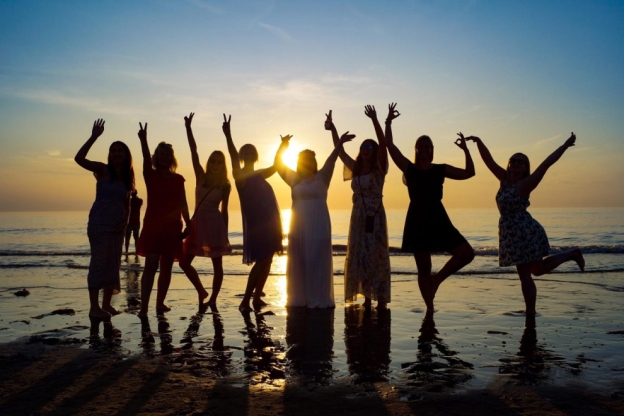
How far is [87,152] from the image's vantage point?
22.1 feet

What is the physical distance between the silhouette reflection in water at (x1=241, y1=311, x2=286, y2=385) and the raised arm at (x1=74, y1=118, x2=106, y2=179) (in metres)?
2.78

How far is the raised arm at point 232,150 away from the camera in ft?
23.9

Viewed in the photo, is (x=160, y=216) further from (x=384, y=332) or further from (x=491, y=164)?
(x=491, y=164)

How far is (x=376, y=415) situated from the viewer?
331cm

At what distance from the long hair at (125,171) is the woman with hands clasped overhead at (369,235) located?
122 inches

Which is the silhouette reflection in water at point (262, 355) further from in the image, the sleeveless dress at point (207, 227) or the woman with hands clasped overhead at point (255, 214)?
the sleeveless dress at point (207, 227)

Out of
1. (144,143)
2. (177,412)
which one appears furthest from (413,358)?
(144,143)

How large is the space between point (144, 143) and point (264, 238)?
2085 mm

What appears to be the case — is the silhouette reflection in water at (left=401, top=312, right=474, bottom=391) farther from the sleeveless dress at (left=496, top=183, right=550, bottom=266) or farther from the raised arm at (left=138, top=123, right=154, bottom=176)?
the raised arm at (left=138, top=123, right=154, bottom=176)

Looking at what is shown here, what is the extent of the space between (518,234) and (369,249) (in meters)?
1.98

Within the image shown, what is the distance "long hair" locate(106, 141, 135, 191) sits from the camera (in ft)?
22.6

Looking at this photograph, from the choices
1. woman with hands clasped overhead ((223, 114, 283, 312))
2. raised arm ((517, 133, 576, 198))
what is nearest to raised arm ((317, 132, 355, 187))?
woman with hands clasped overhead ((223, 114, 283, 312))

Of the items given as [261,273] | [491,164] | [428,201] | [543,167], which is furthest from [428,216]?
[261,273]

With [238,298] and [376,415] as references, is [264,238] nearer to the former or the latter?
[238,298]
